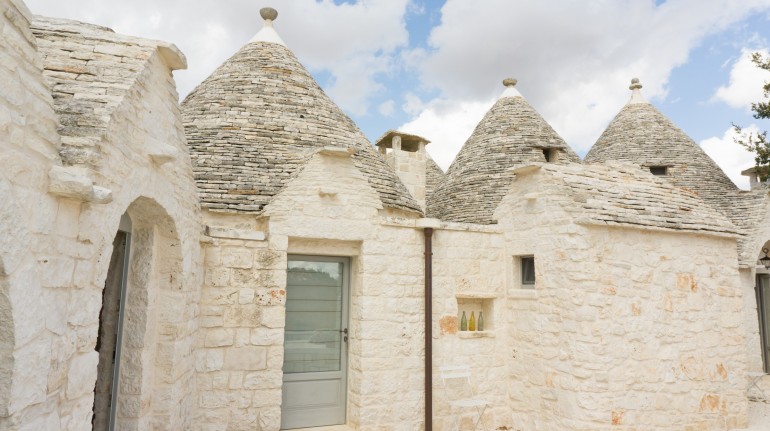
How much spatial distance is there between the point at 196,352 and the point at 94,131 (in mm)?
3072

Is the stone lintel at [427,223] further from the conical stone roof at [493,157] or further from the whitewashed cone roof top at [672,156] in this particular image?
the whitewashed cone roof top at [672,156]

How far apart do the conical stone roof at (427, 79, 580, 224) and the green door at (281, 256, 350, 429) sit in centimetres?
462

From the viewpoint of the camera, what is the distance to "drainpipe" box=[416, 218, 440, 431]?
598 centimetres

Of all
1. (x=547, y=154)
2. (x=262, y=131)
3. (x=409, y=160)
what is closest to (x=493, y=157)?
(x=547, y=154)

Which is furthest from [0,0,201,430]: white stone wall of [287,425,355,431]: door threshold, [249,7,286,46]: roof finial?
[249,7,286,46]: roof finial

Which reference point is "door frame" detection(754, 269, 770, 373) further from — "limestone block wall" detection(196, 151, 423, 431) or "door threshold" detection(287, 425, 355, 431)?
"door threshold" detection(287, 425, 355, 431)

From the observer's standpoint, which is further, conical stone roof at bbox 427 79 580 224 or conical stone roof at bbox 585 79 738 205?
conical stone roof at bbox 585 79 738 205

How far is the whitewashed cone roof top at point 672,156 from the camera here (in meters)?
11.0

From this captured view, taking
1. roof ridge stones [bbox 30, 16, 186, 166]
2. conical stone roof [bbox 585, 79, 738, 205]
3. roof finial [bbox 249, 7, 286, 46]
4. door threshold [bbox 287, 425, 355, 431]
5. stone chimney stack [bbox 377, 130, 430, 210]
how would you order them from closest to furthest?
roof ridge stones [bbox 30, 16, 186, 166] → door threshold [bbox 287, 425, 355, 431] → roof finial [bbox 249, 7, 286, 46] → stone chimney stack [bbox 377, 130, 430, 210] → conical stone roof [bbox 585, 79, 738, 205]

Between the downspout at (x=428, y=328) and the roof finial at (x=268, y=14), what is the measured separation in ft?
21.1

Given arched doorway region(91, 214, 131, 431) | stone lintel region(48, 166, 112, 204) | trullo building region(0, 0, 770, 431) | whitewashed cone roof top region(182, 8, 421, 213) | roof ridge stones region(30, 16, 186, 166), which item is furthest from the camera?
whitewashed cone roof top region(182, 8, 421, 213)

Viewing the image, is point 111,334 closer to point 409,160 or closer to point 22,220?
point 22,220

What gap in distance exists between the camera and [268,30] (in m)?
9.78

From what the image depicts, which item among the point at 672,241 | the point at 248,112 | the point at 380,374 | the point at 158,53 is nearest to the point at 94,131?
the point at 158,53
